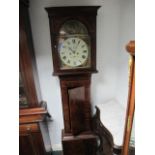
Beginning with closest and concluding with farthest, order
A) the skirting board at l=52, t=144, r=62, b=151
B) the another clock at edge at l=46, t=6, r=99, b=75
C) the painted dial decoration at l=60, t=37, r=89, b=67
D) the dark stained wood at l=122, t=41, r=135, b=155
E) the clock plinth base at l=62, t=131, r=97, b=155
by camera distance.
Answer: the dark stained wood at l=122, t=41, r=135, b=155 < the another clock at edge at l=46, t=6, r=99, b=75 < the painted dial decoration at l=60, t=37, r=89, b=67 < the clock plinth base at l=62, t=131, r=97, b=155 < the skirting board at l=52, t=144, r=62, b=151

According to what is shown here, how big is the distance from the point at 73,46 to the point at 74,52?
0.06 metres

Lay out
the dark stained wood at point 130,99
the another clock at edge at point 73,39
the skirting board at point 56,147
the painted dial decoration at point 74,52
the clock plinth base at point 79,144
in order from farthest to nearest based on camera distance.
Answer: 1. the skirting board at point 56,147
2. the clock plinth base at point 79,144
3. the painted dial decoration at point 74,52
4. the another clock at edge at point 73,39
5. the dark stained wood at point 130,99

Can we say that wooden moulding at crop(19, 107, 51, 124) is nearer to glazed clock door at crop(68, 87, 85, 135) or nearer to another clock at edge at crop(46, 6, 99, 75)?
glazed clock door at crop(68, 87, 85, 135)

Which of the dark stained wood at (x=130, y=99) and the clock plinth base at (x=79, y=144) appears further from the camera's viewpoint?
the clock plinth base at (x=79, y=144)

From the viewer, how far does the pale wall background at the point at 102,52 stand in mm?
1579

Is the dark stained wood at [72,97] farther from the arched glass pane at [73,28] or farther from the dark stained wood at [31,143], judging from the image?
the arched glass pane at [73,28]

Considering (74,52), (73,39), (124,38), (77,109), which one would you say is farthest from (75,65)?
(124,38)

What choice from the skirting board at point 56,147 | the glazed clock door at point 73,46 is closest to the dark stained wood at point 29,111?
the glazed clock door at point 73,46

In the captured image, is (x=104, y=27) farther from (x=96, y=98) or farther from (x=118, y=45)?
(x=96, y=98)

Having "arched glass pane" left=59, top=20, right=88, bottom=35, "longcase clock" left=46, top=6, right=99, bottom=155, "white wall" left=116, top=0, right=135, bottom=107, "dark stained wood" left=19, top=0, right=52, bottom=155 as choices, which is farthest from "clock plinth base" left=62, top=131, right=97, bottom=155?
"arched glass pane" left=59, top=20, right=88, bottom=35

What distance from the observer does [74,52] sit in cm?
156

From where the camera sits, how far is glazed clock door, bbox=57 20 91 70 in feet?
4.86

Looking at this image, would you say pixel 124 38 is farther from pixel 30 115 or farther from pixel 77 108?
pixel 30 115
